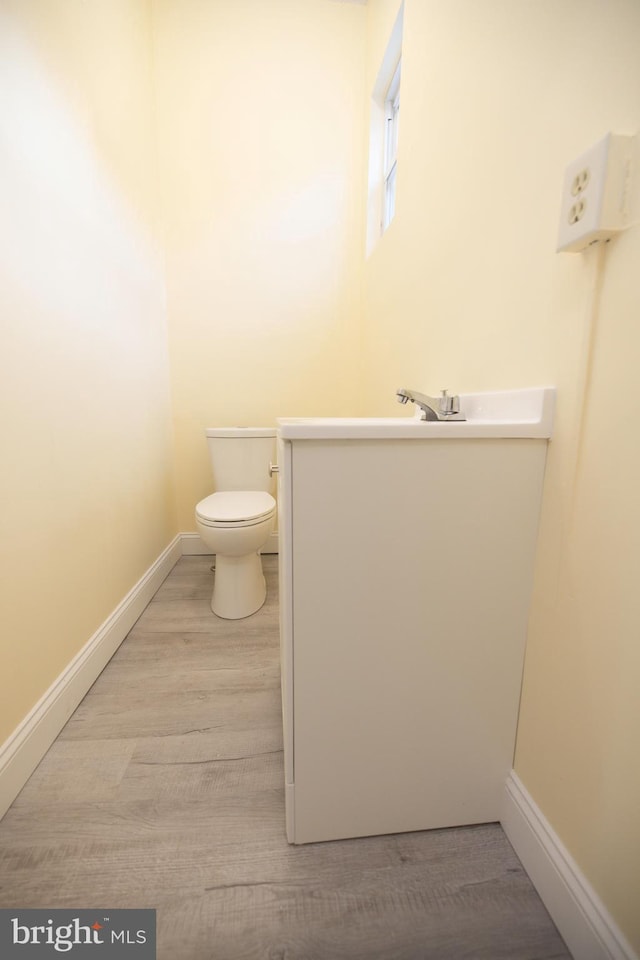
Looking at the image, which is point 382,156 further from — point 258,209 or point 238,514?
point 238,514

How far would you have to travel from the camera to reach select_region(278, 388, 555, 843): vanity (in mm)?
661

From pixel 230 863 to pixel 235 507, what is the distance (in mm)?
1076

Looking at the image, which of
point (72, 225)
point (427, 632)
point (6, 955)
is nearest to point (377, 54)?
point (72, 225)

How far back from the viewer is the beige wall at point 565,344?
54 cm

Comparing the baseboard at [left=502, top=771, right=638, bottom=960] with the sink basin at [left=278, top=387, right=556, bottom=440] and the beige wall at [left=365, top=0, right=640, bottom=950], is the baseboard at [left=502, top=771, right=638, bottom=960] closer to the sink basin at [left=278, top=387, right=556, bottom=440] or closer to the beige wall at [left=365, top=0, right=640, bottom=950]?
the beige wall at [left=365, top=0, right=640, bottom=950]

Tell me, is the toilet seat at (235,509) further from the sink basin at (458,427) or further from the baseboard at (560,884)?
the baseboard at (560,884)

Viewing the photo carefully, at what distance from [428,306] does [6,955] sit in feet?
5.59

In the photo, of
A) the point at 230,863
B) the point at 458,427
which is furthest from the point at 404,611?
the point at 230,863

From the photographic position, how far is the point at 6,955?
60 cm

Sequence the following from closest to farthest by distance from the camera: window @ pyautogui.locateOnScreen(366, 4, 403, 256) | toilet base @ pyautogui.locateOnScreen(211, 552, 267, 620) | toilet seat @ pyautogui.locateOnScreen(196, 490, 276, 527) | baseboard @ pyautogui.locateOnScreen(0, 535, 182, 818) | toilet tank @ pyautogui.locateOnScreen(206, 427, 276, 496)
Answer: baseboard @ pyautogui.locateOnScreen(0, 535, 182, 818) < toilet seat @ pyautogui.locateOnScreen(196, 490, 276, 527) < toilet base @ pyautogui.locateOnScreen(211, 552, 267, 620) < window @ pyautogui.locateOnScreen(366, 4, 403, 256) < toilet tank @ pyautogui.locateOnScreen(206, 427, 276, 496)

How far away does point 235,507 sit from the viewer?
5.17ft

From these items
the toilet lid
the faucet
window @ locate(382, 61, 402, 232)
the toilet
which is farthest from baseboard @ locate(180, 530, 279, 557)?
window @ locate(382, 61, 402, 232)

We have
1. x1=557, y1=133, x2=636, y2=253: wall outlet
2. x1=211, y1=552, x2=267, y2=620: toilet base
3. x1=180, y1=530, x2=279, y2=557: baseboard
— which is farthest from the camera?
x1=180, y1=530, x2=279, y2=557: baseboard

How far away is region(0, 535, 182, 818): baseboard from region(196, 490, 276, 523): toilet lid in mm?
466
